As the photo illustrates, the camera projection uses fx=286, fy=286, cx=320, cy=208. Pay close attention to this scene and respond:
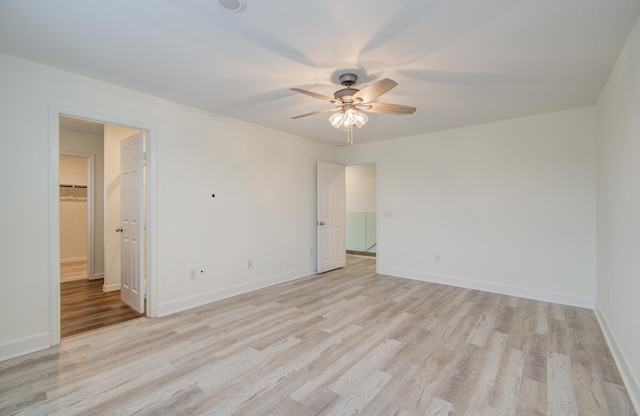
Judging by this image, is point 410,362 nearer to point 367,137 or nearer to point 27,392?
point 27,392

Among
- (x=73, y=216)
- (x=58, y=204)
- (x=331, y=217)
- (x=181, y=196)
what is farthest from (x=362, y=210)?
(x=73, y=216)

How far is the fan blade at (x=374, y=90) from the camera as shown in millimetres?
2136

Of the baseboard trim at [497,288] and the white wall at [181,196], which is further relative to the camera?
the baseboard trim at [497,288]

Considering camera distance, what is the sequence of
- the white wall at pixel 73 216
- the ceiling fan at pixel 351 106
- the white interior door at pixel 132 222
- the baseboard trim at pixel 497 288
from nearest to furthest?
the ceiling fan at pixel 351 106, the white interior door at pixel 132 222, the baseboard trim at pixel 497 288, the white wall at pixel 73 216

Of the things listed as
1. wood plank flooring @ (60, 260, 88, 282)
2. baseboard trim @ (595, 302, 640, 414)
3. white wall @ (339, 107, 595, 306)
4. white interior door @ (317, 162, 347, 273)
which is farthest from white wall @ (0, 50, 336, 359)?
baseboard trim @ (595, 302, 640, 414)

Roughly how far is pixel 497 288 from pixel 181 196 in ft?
15.0

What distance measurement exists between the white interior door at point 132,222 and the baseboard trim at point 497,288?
3.87m

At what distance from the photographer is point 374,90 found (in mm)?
2311

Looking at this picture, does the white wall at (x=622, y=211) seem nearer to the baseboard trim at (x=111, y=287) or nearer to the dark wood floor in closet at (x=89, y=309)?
the dark wood floor in closet at (x=89, y=309)

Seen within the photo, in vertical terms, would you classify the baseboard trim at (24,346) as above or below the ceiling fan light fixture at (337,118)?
below

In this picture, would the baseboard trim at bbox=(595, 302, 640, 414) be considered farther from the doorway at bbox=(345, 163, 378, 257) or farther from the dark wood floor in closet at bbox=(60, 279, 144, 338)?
the doorway at bbox=(345, 163, 378, 257)

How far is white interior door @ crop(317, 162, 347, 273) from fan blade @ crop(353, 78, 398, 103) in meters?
2.92

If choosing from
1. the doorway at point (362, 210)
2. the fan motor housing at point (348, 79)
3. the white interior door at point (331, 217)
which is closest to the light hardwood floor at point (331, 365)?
the white interior door at point (331, 217)

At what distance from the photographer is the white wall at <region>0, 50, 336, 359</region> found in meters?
2.46
